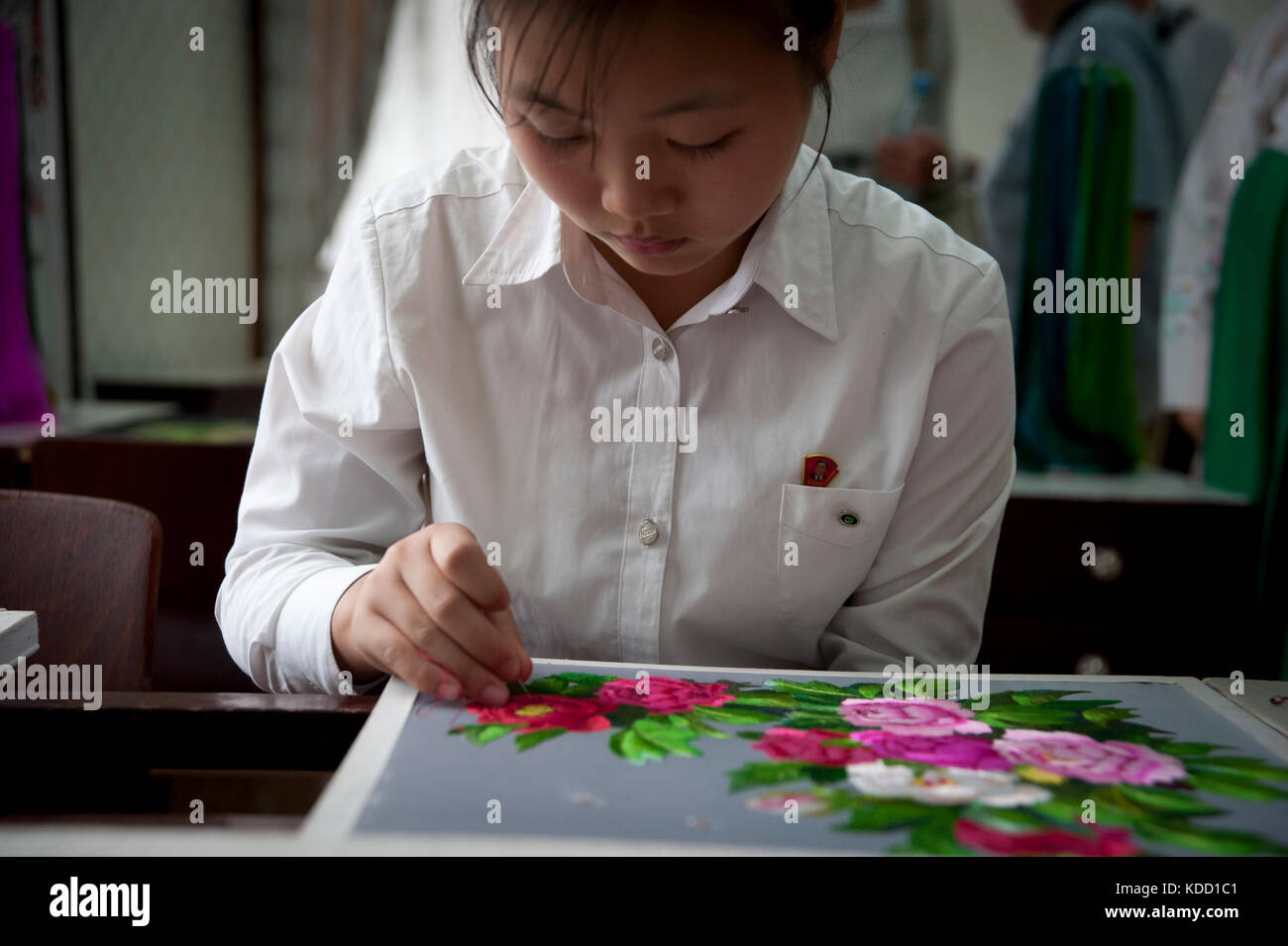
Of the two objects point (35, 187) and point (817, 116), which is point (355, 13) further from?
point (817, 116)

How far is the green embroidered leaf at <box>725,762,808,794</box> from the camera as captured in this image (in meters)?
0.47

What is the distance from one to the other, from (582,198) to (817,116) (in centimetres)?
22

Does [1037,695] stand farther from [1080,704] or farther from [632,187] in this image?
[632,187]

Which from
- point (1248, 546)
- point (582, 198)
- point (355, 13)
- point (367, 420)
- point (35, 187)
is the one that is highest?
point (355, 13)

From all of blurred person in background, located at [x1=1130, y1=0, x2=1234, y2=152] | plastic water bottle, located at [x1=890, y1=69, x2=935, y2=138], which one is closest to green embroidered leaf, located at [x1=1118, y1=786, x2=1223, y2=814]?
plastic water bottle, located at [x1=890, y1=69, x2=935, y2=138]

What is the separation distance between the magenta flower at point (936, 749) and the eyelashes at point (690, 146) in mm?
320

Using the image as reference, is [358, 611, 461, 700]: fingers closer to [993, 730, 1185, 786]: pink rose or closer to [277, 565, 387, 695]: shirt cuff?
[277, 565, 387, 695]: shirt cuff

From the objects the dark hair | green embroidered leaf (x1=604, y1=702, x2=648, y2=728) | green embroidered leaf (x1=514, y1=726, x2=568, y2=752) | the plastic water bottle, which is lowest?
green embroidered leaf (x1=514, y1=726, x2=568, y2=752)

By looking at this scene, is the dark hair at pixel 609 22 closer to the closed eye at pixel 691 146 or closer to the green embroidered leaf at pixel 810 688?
the closed eye at pixel 691 146

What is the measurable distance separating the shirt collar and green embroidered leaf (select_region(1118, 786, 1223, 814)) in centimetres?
39

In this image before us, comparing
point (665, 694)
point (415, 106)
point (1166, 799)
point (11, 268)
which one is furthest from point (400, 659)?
point (415, 106)
